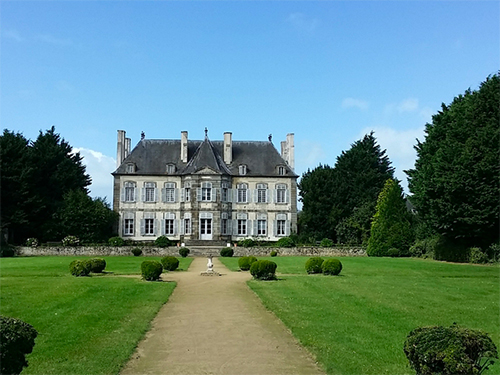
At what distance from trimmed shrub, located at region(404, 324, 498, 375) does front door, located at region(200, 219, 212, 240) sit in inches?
1618

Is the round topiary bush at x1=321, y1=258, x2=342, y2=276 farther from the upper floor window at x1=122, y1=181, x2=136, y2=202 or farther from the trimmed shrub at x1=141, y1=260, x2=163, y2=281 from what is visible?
the upper floor window at x1=122, y1=181, x2=136, y2=202

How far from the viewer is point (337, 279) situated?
20344mm

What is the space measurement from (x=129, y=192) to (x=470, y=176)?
96.9ft

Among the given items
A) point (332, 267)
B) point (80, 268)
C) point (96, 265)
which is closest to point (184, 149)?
point (96, 265)

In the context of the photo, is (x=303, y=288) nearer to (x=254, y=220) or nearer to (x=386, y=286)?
(x=386, y=286)

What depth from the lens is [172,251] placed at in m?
39.7

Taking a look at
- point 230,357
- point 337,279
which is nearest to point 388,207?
point 337,279

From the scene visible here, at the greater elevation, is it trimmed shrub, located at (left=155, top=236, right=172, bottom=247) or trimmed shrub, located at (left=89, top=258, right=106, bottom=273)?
trimmed shrub, located at (left=155, top=236, right=172, bottom=247)

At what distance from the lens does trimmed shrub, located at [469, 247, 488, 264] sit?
99.9 feet

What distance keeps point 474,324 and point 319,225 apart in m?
39.7

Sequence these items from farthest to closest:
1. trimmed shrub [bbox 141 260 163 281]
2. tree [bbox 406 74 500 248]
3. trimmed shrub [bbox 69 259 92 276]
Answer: tree [bbox 406 74 500 248] < trimmed shrub [bbox 69 259 92 276] < trimmed shrub [bbox 141 260 163 281]

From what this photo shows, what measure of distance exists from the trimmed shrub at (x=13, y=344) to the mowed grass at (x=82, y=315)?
1.64 meters

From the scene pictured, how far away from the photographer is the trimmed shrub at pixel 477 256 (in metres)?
30.5

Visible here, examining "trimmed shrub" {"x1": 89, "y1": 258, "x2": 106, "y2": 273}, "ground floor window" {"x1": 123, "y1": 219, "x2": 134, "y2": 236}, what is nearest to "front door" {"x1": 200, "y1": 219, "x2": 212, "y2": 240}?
"ground floor window" {"x1": 123, "y1": 219, "x2": 134, "y2": 236}
